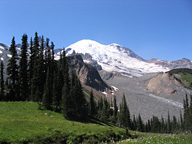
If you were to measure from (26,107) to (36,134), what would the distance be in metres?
24.9

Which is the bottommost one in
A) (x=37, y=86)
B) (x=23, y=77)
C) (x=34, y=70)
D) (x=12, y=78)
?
(x=37, y=86)

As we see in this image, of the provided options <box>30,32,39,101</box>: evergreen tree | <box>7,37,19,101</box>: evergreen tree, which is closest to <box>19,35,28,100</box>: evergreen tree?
<box>7,37,19,101</box>: evergreen tree

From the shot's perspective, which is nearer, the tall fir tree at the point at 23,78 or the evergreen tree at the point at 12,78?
the evergreen tree at the point at 12,78

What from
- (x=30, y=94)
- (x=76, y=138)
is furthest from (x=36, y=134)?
(x=30, y=94)

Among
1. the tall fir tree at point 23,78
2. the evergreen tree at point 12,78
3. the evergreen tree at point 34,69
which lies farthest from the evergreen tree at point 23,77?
the evergreen tree at point 34,69

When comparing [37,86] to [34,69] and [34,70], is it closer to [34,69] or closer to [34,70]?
[34,70]

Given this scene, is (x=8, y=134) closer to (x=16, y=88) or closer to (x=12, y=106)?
(x=12, y=106)

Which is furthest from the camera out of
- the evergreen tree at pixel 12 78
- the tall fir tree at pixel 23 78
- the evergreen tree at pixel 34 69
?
the tall fir tree at pixel 23 78

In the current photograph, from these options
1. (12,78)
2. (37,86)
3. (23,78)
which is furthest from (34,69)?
(12,78)

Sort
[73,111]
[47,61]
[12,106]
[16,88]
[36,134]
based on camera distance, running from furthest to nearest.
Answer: [47,61]
[16,88]
[73,111]
[12,106]
[36,134]

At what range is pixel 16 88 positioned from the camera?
59.5 meters

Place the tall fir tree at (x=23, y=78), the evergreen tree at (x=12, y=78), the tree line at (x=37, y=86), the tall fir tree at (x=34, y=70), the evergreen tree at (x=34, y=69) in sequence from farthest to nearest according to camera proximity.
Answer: the tall fir tree at (x=23, y=78), the evergreen tree at (x=34, y=69), the tall fir tree at (x=34, y=70), the evergreen tree at (x=12, y=78), the tree line at (x=37, y=86)

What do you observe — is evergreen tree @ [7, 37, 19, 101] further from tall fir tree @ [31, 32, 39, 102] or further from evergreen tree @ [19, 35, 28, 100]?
tall fir tree @ [31, 32, 39, 102]

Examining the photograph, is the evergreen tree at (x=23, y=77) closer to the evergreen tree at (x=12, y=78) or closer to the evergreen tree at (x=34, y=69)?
the evergreen tree at (x=12, y=78)
